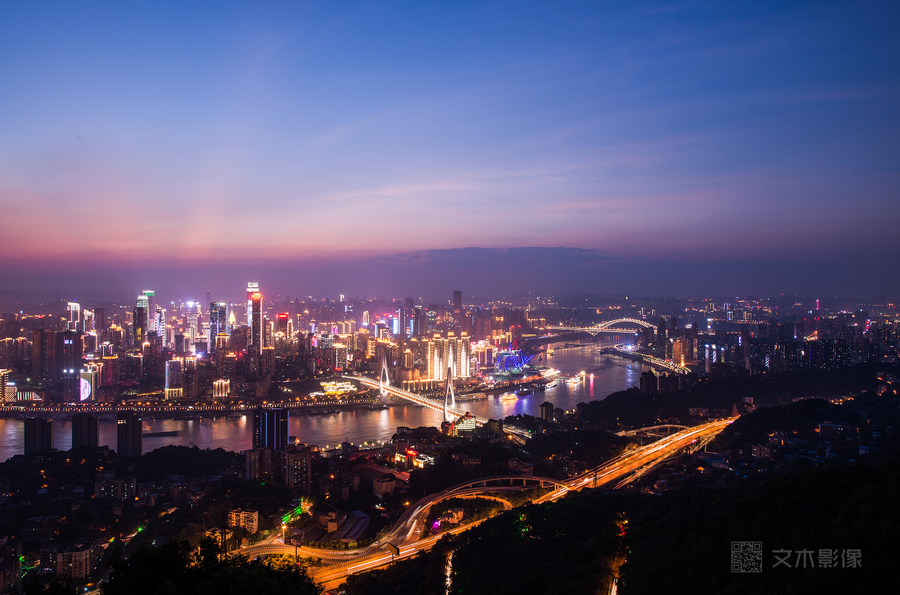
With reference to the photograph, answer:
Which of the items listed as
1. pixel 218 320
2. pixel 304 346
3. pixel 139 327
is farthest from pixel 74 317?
pixel 304 346

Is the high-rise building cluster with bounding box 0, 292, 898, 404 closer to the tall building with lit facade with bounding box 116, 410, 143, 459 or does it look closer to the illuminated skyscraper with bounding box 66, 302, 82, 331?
the illuminated skyscraper with bounding box 66, 302, 82, 331

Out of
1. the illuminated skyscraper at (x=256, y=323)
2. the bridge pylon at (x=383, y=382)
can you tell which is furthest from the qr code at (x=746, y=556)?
the illuminated skyscraper at (x=256, y=323)

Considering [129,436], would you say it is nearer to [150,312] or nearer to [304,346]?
[304,346]

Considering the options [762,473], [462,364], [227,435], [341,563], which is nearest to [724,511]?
[341,563]

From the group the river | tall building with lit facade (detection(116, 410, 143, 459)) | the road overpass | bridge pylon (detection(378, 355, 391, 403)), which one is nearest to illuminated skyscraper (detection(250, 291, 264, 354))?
bridge pylon (detection(378, 355, 391, 403))

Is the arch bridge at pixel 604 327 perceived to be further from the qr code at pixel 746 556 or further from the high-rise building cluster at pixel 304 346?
the qr code at pixel 746 556

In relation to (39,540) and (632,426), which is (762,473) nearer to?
(632,426)

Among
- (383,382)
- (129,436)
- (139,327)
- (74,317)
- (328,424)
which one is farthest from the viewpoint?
(74,317)
